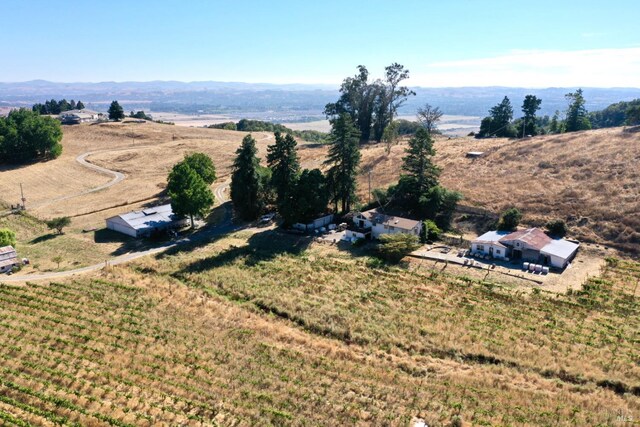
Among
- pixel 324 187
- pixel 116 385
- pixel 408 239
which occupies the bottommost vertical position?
pixel 116 385

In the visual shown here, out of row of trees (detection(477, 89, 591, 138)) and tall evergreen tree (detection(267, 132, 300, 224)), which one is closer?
tall evergreen tree (detection(267, 132, 300, 224))

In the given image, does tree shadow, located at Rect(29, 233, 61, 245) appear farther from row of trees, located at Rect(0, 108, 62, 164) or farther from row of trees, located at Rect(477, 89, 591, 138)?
row of trees, located at Rect(477, 89, 591, 138)

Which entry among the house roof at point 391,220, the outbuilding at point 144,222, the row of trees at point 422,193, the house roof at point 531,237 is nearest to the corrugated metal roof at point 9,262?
the outbuilding at point 144,222

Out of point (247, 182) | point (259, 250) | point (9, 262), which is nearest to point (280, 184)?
point (247, 182)

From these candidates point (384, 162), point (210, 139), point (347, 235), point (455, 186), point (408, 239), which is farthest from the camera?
point (210, 139)

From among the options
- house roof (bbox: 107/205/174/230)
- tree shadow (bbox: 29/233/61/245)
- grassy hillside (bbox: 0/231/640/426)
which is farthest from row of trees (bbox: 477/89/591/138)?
tree shadow (bbox: 29/233/61/245)

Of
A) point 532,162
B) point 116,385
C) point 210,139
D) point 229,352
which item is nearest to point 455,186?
point 532,162

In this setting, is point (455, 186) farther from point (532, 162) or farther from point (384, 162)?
point (384, 162)
